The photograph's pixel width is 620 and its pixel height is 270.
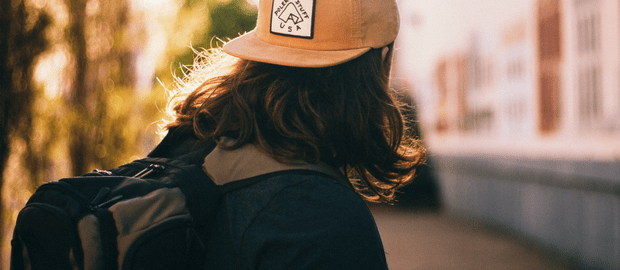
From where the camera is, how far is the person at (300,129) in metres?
1.17

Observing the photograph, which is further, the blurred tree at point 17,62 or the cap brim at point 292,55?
the blurred tree at point 17,62

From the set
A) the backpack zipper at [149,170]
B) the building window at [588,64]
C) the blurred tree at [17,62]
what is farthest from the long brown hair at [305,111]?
the building window at [588,64]

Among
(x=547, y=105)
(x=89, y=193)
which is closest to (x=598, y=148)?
(x=89, y=193)

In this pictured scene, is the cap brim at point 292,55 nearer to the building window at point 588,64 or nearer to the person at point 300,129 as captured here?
the person at point 300,129

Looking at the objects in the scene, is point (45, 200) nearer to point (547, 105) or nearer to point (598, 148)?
point (598, 148)

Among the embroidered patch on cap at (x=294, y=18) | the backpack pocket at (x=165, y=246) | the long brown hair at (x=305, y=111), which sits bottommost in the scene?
the backpack pocket at (x=165, y=246)

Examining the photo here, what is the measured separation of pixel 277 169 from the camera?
4.18ft

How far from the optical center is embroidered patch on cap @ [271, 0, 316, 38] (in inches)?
54.9

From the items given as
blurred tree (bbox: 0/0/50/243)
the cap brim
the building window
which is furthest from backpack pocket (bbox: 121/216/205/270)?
the building window

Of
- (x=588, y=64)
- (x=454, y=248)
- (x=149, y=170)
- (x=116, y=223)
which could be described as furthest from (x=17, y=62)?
(x=588, y=64)

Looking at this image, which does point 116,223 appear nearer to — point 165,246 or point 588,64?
point 165,246

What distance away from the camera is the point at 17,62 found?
193 inches

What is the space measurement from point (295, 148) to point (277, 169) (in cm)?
7

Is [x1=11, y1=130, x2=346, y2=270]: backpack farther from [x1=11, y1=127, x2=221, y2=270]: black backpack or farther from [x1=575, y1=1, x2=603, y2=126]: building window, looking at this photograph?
[x1=575, y1=1, x2=603, y2=126]: building window
